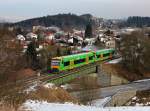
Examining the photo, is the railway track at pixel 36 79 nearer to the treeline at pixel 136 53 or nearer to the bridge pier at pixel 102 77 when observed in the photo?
the bridge pier at pixel 102 77

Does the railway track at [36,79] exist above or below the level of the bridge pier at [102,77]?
above

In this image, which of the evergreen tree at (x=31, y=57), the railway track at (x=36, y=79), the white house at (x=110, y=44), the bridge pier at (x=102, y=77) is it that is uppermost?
the railway track at (x=36, y=79)

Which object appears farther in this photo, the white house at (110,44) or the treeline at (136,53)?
the white house at (110,44)

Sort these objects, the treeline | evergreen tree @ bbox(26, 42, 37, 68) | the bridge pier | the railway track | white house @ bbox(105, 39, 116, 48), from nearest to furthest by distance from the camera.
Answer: the railway track → the bridge pier → evergreen tree @ bbox(26, 42, 37, 68) → the treeline → white house @ bbox(105, 39, 116, 48)

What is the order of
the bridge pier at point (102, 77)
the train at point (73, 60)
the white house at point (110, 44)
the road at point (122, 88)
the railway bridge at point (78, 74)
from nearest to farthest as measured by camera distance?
the railway bridge at point (78, 74) < the road at point (122, 88) < the train at point (73, 60) < the bridge pier at point (102, 77) < the white house at point (110, 44)

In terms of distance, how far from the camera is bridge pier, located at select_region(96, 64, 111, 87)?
43.2 m

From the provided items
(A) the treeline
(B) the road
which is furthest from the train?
(B) the road

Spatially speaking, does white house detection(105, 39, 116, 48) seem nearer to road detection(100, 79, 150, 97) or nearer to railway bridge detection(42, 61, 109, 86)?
railway bridge detection(42, 61, 109, 86)

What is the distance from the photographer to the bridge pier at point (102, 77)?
142ft

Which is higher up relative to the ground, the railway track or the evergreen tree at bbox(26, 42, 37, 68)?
the railway track

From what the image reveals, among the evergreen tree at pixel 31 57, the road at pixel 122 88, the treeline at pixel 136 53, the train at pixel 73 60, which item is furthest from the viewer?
the treeline at pixel 136 53

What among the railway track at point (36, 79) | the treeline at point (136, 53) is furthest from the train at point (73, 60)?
the treeline at point (136, 53)

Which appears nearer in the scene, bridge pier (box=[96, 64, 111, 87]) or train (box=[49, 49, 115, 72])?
train (box=[49, 49, 115, 72])

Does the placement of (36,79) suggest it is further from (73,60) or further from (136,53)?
(136,53)
